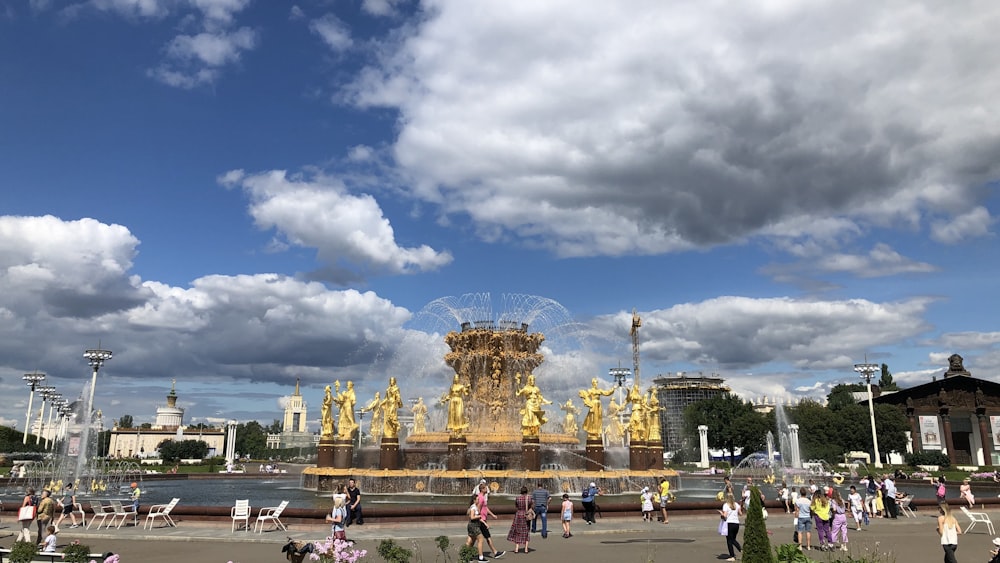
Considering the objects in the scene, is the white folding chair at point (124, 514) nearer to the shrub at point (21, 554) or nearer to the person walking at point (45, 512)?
the person walking at point (45, 512)

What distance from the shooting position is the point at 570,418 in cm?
3553

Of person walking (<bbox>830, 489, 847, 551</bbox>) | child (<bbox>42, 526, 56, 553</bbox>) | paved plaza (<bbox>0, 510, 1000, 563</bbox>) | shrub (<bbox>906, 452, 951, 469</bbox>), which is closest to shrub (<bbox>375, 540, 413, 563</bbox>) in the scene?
paved plaza (<bbox>0, 510, 1000, 563</bbox>)

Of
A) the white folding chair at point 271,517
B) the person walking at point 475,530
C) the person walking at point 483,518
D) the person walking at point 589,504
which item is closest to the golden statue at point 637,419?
the person walking at point 589,504

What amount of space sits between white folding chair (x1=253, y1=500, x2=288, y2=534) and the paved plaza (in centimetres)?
38

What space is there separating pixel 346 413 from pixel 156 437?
14013 cm

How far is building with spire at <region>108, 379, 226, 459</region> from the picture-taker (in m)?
143

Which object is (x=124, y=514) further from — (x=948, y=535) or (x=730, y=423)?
(x=730, y=423)

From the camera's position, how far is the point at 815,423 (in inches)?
3150

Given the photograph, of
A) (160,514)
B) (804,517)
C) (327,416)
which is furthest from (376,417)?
(804,517)

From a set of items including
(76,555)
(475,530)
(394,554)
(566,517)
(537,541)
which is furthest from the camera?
(566,517)

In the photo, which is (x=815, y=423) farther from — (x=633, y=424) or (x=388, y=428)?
(x=388, y=428)

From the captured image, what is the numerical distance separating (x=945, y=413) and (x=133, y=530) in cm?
9644

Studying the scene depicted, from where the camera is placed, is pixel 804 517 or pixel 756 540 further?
pixel 804 517

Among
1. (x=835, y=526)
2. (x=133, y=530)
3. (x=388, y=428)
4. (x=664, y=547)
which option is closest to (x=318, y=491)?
(x=388, y=428)
